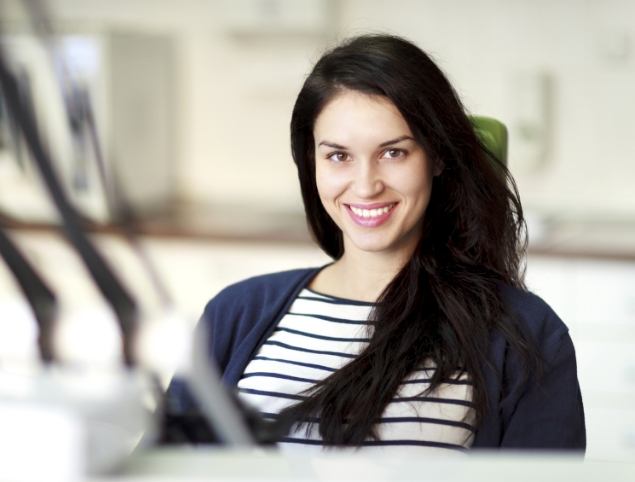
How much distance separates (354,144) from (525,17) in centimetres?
214

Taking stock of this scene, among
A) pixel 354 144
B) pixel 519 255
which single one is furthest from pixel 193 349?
pixel 519 255

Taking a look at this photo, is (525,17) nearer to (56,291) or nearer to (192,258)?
(192,258)

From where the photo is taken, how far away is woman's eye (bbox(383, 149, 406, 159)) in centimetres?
156

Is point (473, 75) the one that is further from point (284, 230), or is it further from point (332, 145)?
point (332, 145)

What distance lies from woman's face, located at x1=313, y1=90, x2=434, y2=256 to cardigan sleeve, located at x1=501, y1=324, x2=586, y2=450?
1.00ft

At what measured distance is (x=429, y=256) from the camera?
5.45 ft

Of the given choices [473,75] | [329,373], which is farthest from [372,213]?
[473,75]

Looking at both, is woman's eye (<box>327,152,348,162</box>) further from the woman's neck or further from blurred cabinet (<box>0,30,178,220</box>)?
blurred cabinet (<box>0,30,178,220</box>)

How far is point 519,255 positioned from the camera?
1780 millimetres

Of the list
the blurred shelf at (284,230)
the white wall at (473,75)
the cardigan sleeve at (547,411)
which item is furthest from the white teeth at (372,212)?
the white wall at (473,75)

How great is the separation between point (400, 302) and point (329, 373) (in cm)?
17

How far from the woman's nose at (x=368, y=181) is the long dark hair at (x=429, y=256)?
0.09m

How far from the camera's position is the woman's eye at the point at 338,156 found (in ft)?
5.23

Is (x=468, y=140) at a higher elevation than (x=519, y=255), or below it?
higher
